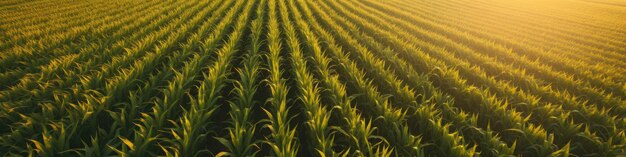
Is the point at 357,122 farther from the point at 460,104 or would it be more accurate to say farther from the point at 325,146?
the point at 460,104

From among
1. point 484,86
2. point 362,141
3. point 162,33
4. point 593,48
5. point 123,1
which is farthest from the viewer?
point 123,1

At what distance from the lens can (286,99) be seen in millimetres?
4266

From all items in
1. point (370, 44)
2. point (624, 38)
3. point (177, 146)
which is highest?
point (177, 146)

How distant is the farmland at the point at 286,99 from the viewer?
109 inches

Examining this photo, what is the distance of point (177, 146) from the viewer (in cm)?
242

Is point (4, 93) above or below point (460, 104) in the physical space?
above

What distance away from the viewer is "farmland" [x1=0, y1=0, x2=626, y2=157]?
276 cm

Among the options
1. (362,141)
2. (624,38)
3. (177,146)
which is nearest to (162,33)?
(177,146)

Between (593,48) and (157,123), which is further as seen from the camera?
(593,48)

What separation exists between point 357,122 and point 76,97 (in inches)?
119

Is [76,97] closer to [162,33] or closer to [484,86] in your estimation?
[162,33]

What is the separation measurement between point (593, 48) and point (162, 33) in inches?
494

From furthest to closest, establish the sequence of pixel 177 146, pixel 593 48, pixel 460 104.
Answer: pixel 593 48, pixel 460 104, pixel 177 146

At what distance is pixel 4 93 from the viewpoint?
335 cm
